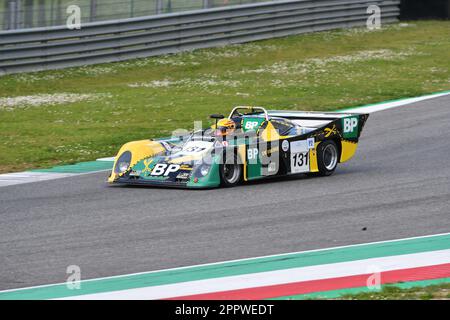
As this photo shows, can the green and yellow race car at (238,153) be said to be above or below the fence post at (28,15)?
below

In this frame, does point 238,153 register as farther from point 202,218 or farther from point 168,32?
point 168,32

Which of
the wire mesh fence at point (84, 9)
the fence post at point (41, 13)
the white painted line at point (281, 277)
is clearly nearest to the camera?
the white painted line at point (281, 277)

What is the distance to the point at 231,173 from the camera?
13.8 metres

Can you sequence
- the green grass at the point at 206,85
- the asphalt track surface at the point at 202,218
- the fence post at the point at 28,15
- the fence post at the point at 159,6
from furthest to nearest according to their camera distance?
the fence post at the point at 159,6, the fence post at the point at 28,15, the green grass at the point at 206,85, the asphalt track surface at the point at 202,218

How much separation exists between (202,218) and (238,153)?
2.09m

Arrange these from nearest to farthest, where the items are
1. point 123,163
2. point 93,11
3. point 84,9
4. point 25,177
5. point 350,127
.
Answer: point 123,163, point 25,177, point 350,127, point 84,9, point 93,11

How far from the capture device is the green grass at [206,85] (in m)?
18.3

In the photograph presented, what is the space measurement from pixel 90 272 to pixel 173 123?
1019 cm

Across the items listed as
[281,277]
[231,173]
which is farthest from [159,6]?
[281,277]

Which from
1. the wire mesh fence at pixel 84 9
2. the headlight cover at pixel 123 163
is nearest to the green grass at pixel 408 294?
the headlight cover at pixel 123 163

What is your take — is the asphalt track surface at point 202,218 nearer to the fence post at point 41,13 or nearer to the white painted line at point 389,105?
the white painted line at point 389,105

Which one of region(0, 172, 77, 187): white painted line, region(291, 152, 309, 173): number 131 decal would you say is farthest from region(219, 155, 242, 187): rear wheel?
region(0, 172, 77, 187): white painted line

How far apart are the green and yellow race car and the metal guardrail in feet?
32.9

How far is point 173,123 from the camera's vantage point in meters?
19.5
